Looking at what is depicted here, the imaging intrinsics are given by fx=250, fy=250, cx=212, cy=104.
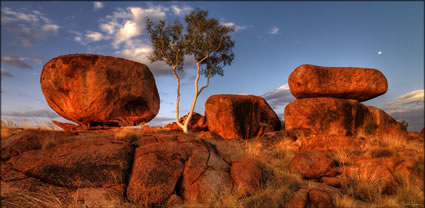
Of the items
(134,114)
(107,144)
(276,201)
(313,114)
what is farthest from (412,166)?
(134,114)

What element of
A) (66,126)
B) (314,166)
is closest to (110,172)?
(314,166)

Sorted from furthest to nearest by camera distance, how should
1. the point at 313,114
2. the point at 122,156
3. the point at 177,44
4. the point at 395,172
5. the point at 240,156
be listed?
the point at 177,44
the point at 313,114
the point at 240,156
the point at 395,172
the point at 122,156

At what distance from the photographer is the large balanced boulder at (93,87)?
520 inches

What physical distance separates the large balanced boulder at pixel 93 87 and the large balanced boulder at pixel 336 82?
9500 millimetres

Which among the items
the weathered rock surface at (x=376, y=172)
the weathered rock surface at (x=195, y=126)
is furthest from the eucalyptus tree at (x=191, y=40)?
the weathered rock surface at (x=376, y=172)

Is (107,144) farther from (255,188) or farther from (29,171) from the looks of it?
(255,188)

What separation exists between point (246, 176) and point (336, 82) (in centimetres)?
1191

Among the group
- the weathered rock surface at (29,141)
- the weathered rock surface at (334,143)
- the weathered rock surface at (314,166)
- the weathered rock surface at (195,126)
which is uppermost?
the weathered rock surface at (29,141)

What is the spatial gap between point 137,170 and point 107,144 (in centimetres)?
121

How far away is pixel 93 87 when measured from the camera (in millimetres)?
13133

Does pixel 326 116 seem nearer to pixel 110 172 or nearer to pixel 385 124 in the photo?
pixel 385 124

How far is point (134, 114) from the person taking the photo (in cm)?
1491

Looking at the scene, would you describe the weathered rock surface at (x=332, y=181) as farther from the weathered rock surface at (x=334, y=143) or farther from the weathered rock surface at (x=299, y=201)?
the weathered rock surface at (x=334, y=143)

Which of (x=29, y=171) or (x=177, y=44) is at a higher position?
(x=177, y=44)
